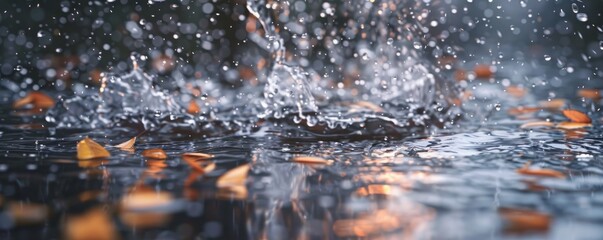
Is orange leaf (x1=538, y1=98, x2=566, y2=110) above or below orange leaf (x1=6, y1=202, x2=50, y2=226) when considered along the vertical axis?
above

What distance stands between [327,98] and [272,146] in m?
1.36

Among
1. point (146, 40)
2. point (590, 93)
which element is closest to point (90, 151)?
point (590, 93)

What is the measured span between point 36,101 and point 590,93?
2835mm

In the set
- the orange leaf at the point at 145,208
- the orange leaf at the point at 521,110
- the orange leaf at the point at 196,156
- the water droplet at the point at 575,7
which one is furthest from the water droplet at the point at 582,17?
the orange leaf at the point at 145,208

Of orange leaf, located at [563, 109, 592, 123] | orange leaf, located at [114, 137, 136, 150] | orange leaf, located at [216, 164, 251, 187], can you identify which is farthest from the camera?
orange leaf, located at [563, 109, 592, 123]

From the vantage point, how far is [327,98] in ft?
12.3

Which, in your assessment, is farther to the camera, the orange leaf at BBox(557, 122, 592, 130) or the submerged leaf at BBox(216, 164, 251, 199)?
the orange leaf at BBox(557, 122, 592, 130)

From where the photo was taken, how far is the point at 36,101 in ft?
12.4

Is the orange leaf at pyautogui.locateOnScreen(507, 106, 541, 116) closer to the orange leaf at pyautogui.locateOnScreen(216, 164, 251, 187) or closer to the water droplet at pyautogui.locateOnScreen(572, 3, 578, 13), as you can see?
the orange leaf at pyautogui.locateOnScreen(216, 164, 251, 187)

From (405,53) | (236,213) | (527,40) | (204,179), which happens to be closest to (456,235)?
(236,213)

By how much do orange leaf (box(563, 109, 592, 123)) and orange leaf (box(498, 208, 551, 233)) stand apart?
5.31 ft

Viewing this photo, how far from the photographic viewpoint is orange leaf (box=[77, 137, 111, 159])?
7.27 ft

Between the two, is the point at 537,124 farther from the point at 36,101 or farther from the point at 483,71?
the point at 36,101

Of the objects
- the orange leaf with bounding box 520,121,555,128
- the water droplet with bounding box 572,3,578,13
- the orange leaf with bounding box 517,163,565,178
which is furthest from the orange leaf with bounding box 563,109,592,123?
the water droplet with bounding box 572,3,578,13
